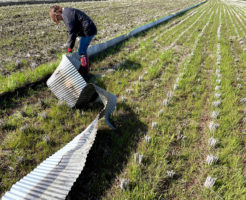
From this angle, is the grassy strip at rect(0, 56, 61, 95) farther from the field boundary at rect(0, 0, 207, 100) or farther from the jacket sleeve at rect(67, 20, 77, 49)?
the jacket sleeve at rect(67, 20, 77, 49)

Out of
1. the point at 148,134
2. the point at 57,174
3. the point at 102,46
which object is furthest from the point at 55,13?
the point at 57,174

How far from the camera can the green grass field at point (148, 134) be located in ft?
7.56

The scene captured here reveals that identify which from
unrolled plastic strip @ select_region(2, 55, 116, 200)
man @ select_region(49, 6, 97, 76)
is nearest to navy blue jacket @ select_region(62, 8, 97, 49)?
man @ select_region(49, 6, 97, 76)

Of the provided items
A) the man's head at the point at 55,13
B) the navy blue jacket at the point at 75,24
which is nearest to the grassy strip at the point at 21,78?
the navy blue jacket at the point at 75,24

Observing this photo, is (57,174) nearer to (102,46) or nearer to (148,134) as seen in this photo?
(148,134)

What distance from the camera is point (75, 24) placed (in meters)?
4.64

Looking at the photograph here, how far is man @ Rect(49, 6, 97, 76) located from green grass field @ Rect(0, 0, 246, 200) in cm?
74

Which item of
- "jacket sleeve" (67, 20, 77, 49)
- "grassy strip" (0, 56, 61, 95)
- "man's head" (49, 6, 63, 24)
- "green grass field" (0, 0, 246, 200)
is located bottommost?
"green grass field" (0, 0, 246, 200)

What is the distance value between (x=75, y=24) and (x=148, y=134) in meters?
3.67

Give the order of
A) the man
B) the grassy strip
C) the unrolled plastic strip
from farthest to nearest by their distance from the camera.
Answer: the man
the grassy strip
the unrolled plastic strip

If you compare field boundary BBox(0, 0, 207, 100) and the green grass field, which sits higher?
field boundary BBox(0, 0, 207, 100)

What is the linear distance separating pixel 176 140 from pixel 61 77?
291 cm

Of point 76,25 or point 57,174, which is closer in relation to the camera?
point 57,174

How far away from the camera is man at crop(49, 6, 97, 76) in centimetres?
443
